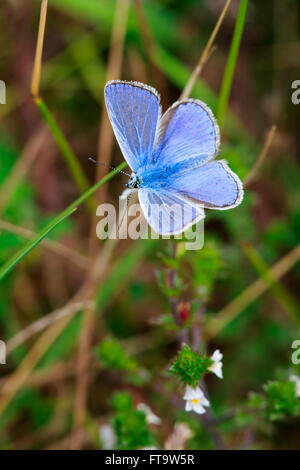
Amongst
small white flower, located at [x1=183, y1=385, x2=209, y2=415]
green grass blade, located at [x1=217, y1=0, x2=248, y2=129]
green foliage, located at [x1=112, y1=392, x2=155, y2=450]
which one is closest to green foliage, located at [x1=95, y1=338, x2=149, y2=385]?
green foliage, located at [x1=112, y1=392, x2=155, y2=450]

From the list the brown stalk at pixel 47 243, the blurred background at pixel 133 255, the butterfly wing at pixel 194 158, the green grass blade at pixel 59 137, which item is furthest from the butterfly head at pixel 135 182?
the brown stalk at pixel 47 243

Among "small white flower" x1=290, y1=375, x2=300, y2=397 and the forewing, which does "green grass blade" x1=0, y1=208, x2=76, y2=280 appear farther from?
"small white flower" x1=290, y1=375, x2=300, y2=397

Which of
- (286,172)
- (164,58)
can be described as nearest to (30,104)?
(164,58)

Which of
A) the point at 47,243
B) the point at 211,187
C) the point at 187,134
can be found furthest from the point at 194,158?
the point at 47,243

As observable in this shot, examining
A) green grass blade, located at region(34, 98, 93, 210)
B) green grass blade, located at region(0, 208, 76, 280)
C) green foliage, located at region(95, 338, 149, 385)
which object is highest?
green grass blade, located at region(34, 98, 93, 210)

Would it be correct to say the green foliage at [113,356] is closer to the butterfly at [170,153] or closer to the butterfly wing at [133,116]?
the butterfly at [170,153]
